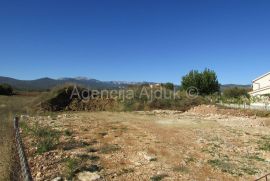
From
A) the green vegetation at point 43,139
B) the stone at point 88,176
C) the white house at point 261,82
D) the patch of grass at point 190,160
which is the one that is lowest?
the stone at point 88,176

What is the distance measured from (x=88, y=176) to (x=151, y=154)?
8.97 feet

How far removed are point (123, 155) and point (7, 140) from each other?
425cm

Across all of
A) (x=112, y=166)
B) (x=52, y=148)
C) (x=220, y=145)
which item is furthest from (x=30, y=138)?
(x=220, y=145)

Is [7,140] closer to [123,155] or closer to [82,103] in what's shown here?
[123,155]

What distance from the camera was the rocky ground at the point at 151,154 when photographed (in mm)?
7523

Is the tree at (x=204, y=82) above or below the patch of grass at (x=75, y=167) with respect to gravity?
above

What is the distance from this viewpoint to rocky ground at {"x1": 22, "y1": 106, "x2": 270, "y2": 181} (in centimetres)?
752

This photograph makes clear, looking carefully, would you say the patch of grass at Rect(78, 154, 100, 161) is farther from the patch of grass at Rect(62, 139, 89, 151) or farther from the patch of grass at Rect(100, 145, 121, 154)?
the patch of grass at Rect(62, 139, 89, 151)

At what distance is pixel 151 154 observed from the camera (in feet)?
30.7
